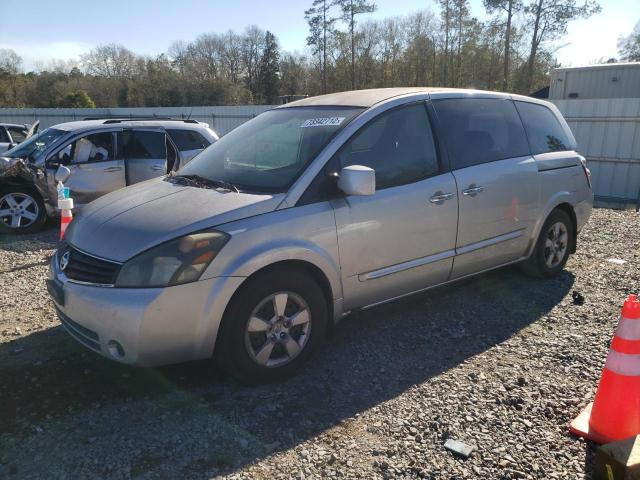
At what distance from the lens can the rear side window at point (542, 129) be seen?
4.96 metres

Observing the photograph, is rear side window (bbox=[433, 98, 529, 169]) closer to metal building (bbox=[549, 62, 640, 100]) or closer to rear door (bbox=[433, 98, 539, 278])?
rear door (bbox=[433, 98, 539, 278])

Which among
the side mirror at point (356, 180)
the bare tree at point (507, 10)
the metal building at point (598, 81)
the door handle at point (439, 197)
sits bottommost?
the door handle at point (439, 197)

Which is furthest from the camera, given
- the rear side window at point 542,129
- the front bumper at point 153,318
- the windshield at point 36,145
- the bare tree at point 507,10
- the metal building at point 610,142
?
the bare tree at point 507,10

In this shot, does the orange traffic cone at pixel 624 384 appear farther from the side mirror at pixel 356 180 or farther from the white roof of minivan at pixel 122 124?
the white roof of minivan at pixel 122 124

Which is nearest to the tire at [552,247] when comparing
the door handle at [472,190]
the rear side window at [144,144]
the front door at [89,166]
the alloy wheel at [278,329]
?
the door handle at [472,190]

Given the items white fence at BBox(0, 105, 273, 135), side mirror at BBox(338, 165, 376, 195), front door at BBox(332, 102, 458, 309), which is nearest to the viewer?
side mirror at BBox(338, 165, 376, 195)

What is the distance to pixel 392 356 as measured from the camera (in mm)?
3729

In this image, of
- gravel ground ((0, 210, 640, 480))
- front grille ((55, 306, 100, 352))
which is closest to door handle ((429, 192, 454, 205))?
gravel ground ((0, 210, 640, 480))

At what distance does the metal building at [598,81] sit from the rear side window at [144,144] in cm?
1305

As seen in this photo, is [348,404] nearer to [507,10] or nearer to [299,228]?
[299,228]

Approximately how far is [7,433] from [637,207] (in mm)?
11285

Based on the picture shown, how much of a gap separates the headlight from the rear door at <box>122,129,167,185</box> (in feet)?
18.1

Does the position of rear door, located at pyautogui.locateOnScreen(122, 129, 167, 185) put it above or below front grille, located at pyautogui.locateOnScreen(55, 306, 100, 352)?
above

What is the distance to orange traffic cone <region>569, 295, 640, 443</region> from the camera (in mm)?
2627
